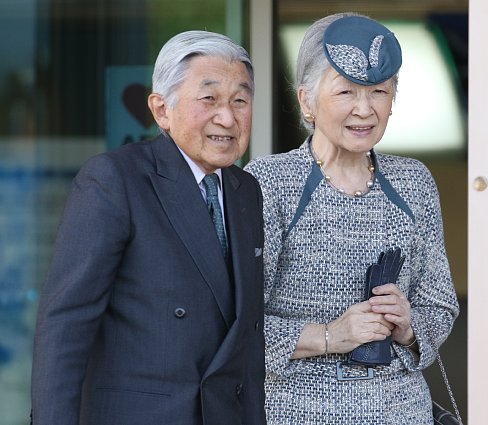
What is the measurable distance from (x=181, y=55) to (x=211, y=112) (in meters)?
0.13

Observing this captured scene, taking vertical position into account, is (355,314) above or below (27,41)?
below

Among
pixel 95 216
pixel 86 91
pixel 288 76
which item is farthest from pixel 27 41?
pixel 95 216

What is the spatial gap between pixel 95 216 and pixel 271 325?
753 millimetres

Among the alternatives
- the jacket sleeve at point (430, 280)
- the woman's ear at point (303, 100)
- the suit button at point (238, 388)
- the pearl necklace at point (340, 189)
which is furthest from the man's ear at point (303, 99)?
the suit button at point (238, 388)

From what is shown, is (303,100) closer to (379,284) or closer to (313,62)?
(313,62)

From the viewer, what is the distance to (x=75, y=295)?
86.4 inches

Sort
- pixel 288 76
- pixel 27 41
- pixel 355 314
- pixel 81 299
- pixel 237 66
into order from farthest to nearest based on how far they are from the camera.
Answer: pixel 288 76
pixel 27 41
pixel 355 314
pixel 237 66
pixel 81 299

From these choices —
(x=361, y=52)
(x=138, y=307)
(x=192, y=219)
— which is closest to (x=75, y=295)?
(x=138, y=307)

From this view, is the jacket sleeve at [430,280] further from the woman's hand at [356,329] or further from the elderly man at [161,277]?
the elderly man at [161,277]

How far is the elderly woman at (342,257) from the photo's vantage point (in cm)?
279

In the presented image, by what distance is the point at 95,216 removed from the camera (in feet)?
7.24

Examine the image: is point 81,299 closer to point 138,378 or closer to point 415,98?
point 138,378

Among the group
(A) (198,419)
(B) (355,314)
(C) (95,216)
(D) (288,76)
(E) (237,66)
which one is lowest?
(A) (198,419)

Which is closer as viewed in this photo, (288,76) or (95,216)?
(95,216)
